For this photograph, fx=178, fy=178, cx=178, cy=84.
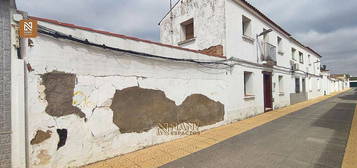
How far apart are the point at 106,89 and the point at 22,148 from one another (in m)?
1.74

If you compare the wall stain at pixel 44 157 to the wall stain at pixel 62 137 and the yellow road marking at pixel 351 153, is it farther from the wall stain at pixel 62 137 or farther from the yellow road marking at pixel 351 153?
the yellow road marking at pixel 351 153

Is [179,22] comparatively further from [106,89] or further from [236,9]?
[106,89]

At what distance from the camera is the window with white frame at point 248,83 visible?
941 cm

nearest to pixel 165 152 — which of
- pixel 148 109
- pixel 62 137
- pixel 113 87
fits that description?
pixel 148 109

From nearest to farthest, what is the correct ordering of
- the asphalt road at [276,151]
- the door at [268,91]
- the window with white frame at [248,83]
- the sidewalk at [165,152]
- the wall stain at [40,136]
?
1. the wall stain at [40,136]
2. the asphalt road at [276,151]
3. the sidewalk at [165,152]
4. the window with white frame at [248,83]
5. the door at [268,91]

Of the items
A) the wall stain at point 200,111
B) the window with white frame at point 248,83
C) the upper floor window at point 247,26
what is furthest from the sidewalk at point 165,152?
the upper floor window at point 247,26

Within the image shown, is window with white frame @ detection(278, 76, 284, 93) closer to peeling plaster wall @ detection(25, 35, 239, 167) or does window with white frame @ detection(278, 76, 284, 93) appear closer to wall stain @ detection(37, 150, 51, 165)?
peeling plaster wall @ detection(25, 35, 239, 167)

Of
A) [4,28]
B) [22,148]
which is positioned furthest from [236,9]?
[22,148]

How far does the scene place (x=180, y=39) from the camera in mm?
10039

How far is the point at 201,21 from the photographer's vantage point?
28.7ft

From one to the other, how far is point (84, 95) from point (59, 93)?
1.49 ft
